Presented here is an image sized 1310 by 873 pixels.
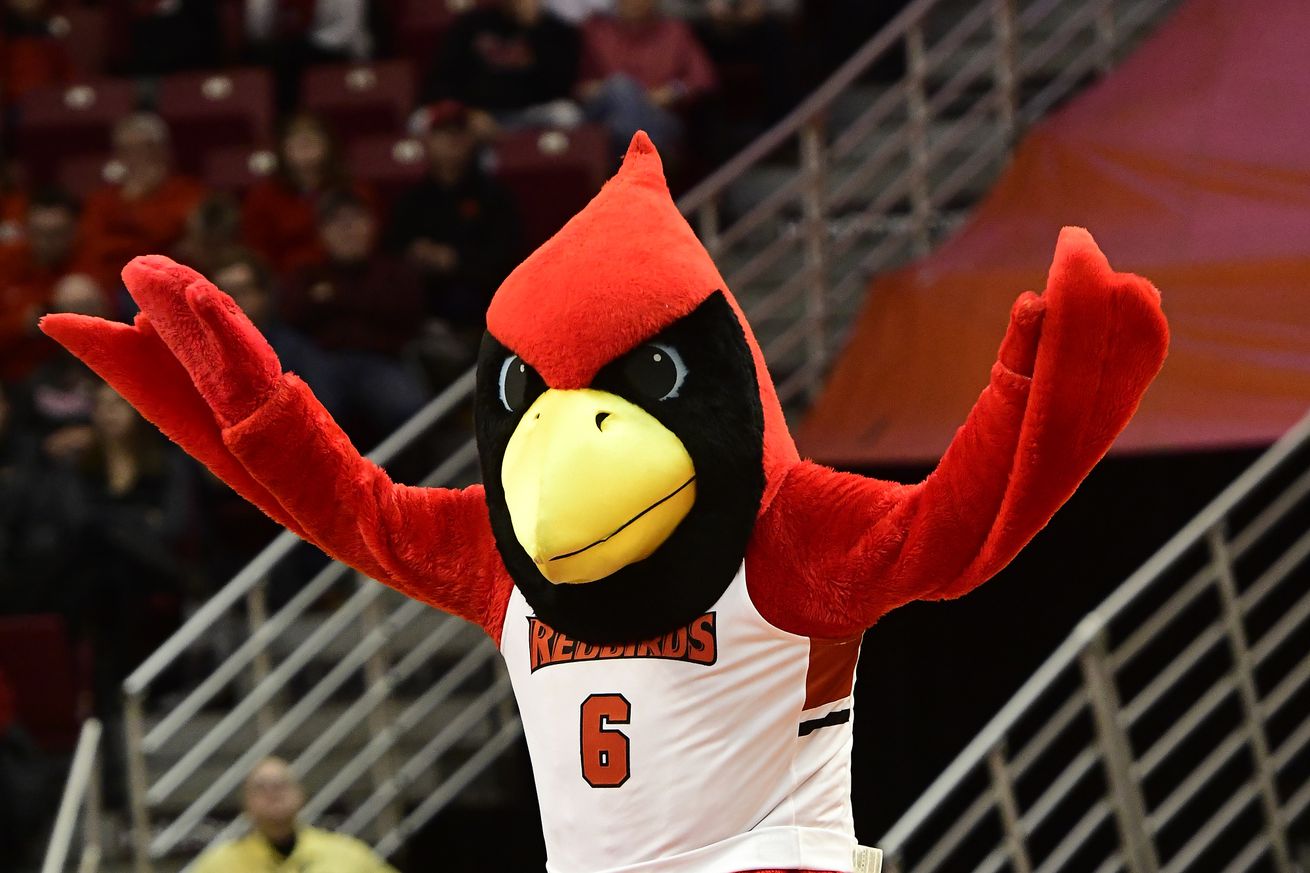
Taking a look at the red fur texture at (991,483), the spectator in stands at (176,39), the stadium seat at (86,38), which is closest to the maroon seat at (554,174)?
the spectator in stands at (176,39)

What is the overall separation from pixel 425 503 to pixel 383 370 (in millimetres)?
2659

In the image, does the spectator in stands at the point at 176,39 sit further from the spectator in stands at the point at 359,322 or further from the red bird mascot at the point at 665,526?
the red bird mascot at the point at 665,526

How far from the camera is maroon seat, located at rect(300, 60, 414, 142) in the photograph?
281 inches

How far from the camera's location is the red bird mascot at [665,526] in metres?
2.67

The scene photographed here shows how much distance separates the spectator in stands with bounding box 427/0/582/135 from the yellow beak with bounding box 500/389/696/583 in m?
4.15

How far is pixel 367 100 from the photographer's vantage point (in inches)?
281

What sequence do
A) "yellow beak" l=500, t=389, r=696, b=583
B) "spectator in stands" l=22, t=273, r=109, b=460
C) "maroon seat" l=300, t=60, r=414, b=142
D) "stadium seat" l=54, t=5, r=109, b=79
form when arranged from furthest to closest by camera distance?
1. "stadium seat" l=54, t=5, r=109, b=79
2. "maroon seat" l=300, t=60, r=414, b=142
3. "spectator in stands" l=22, t=273, r=109, b=460
4. "yellow beak" l=500, t=389, r=696, b=583

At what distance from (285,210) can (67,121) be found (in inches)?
48.6

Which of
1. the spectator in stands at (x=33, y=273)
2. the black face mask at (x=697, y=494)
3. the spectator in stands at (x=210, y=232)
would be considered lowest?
the spectator in stands at (x=33, y=273)

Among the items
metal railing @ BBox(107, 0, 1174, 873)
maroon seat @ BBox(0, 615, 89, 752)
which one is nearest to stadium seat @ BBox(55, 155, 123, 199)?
metal railing @ BBox(107, 0, 1174, 873)

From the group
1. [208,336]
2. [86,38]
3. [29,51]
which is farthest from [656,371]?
[86,38]

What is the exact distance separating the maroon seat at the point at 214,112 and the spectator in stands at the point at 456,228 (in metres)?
1.00

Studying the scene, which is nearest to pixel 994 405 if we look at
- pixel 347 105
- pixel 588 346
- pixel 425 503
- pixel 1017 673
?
pixel 588 346

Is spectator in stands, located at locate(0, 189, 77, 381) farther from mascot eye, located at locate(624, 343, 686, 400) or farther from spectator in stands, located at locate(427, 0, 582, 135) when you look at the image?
mascot eye, located at locate(624, 343, 686, 400)
